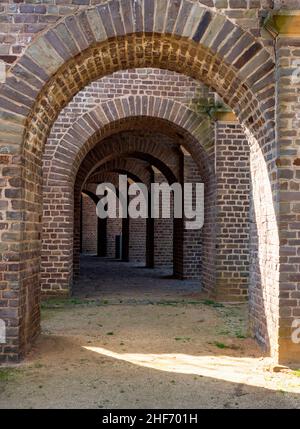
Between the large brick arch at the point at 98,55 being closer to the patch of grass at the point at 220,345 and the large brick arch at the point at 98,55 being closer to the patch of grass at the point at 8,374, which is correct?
the patch of grass at the point at 8,374

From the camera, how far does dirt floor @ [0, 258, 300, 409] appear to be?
427 centimetres

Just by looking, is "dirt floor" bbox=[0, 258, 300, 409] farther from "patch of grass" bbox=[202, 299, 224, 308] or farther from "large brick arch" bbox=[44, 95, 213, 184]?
"large brick arch" bbox=[44, 95, 213, 184]

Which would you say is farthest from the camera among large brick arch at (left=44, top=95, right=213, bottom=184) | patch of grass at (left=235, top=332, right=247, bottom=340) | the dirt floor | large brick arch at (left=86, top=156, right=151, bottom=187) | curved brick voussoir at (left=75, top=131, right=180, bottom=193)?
large brick arch at (left=86, top=156, right=151, bottom=187)

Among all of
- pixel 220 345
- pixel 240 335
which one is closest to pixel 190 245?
pixel 240 335

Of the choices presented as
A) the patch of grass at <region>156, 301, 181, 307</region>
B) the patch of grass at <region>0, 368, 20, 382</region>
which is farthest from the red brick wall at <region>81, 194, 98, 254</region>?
the patch of grass at <region>0, 368, 20, 382</region>

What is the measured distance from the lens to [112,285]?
13000mm

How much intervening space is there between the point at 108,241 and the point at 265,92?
21.9 metres

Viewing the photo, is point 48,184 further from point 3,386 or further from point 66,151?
point 3,386

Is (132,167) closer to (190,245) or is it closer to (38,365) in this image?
(190,245)

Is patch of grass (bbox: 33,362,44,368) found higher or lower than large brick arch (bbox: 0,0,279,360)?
lower

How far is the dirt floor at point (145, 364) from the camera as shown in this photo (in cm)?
427

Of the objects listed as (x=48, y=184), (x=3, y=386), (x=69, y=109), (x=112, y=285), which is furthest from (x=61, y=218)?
(x=3, y=386)

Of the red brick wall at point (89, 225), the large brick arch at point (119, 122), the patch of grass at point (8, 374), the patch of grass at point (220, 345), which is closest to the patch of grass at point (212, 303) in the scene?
the large brick arch at point (119, 122)

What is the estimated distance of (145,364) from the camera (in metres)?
5.43
